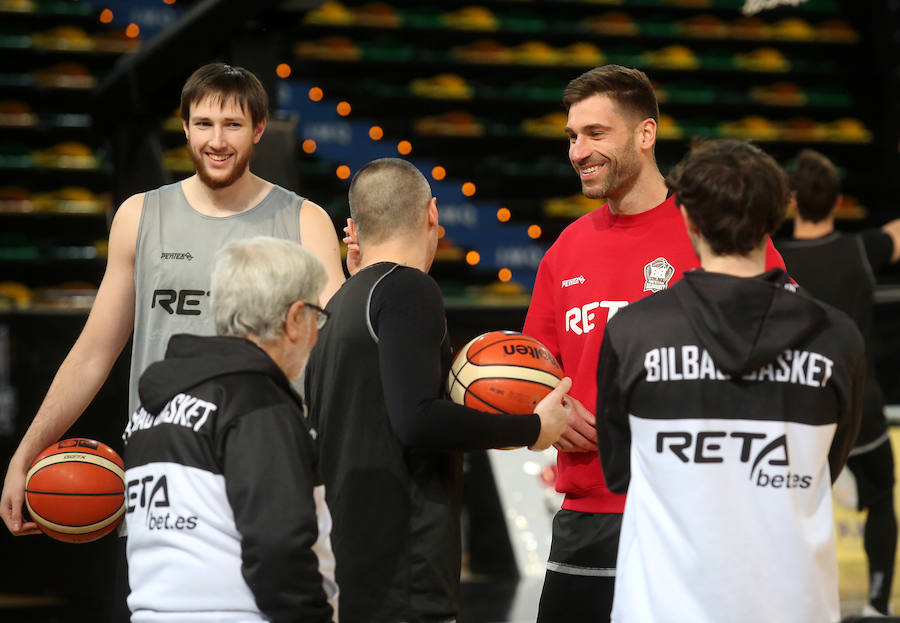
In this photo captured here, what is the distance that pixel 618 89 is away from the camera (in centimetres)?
346

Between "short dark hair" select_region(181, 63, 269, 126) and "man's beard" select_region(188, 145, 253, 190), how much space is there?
0.35 feet

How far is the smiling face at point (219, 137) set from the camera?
10.7 ft

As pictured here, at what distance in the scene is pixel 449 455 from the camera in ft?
9.35

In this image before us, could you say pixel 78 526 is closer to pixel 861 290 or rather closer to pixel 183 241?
pixel 183 241

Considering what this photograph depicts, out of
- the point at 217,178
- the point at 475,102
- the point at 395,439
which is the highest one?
the point at 475,102

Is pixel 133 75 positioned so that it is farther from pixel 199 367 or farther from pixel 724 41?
pixel 724 41

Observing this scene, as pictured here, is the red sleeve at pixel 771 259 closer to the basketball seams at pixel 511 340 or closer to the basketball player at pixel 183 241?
the basketball seams at pixel 511 340

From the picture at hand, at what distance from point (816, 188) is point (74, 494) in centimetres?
421

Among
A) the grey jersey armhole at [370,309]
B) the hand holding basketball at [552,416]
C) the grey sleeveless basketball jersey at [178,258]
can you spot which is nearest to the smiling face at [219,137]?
the grey sleeveless basketball jersey at [178,258]

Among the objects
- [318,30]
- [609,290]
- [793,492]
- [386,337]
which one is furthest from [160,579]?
[318,30]

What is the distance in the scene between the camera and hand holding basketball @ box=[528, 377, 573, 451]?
2.86 meters

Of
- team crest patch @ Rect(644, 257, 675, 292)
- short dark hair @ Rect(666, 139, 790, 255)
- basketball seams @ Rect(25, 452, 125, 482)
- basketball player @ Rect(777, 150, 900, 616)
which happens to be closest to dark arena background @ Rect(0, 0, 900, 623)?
basketball player @ Rect(777, 150, 900, 616)

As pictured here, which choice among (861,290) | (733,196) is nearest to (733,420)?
(733,196)

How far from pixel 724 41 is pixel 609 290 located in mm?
9925
